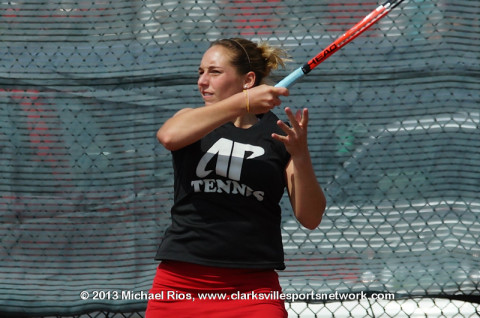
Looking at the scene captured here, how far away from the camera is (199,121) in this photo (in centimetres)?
239

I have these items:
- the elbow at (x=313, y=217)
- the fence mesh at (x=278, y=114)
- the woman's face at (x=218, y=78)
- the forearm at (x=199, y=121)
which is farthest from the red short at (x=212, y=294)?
the fence mesh at (x=278, y=114)

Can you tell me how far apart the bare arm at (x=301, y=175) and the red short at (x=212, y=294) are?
0.27 m

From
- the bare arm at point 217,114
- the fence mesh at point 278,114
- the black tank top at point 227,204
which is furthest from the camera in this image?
the fence mesh at point 278,114

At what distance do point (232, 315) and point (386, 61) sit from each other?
212 centimetres

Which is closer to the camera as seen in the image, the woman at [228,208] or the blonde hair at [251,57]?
the woman at [228,208]

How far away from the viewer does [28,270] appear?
4156mm

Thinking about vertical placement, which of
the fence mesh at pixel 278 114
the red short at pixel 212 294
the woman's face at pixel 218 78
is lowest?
the fence mesh at pixel 278 114

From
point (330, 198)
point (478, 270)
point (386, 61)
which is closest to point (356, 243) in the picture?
point (330, 198)

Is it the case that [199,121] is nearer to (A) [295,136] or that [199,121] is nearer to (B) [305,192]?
(A) [295,136]

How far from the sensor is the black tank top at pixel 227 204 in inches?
96.7

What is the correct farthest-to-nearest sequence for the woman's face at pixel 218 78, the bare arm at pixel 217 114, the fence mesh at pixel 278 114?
the fence mesh at pixel 278 114
the woman's face at pixel 218 78
the bare arm at pixel 217 114

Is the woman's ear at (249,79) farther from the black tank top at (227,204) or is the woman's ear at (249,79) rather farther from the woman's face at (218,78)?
the black tank top at (227,204)

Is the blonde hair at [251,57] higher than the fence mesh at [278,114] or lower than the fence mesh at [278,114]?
higher

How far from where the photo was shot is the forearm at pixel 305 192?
245 cm
